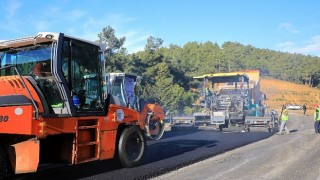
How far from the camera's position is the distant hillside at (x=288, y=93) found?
71550mm

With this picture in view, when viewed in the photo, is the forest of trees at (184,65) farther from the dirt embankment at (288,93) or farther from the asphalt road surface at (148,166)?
the dirt embankment at (288,93)

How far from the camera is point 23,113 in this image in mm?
5402

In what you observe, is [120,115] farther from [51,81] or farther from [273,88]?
[273,88]

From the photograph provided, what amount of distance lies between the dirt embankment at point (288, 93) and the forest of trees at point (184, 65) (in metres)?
4.36

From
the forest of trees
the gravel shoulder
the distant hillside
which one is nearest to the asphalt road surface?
the gravel shoulder

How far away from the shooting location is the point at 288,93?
261ft

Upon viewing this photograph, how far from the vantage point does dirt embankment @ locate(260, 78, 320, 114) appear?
234 ft

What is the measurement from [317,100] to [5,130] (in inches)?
3063

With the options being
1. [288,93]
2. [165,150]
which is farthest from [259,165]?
[288,93]

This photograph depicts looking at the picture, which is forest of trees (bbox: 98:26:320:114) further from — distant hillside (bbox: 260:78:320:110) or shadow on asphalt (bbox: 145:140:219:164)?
distant hillside (bbox: 260:78:320:110)

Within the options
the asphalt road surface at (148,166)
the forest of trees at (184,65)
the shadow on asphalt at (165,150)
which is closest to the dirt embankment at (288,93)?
the forest of trees at (184,65)

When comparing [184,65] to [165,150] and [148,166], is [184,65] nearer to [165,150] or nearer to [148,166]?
[165,150]

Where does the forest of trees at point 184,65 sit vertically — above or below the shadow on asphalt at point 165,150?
above

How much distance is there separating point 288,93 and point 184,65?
1333 inches
